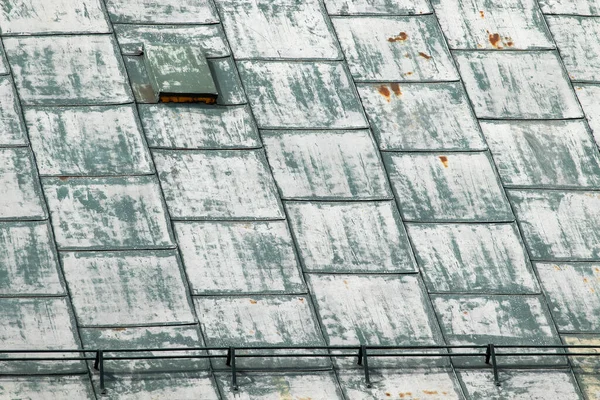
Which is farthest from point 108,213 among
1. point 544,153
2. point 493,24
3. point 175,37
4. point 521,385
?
point 493,24

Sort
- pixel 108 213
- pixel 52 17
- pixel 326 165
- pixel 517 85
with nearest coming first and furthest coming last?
pixel 108 213 < pixel 326 165 < pixel 52 17 < pixel 517 85

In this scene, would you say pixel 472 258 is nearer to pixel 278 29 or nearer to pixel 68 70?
pixel 278 29

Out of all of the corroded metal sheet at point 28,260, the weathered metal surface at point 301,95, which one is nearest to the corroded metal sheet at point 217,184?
the weathered metal surface at point 301,95

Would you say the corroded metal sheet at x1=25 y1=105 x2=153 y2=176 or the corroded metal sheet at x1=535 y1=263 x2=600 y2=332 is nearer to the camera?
the corroded metal sheet at x1=535 y1=263 x2=600 y2=332

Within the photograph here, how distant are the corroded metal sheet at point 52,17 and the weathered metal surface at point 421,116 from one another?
215 inches

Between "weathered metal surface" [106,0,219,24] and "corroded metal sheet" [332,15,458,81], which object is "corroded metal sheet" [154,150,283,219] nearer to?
"corroded metal sheet" [332,15,458,81]

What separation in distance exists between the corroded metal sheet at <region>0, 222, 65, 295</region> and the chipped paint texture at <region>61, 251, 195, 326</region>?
0.91ft

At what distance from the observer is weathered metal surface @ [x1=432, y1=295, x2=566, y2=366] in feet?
88.0

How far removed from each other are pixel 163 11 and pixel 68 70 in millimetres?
2761

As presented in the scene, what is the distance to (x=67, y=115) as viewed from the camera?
96.0 ft

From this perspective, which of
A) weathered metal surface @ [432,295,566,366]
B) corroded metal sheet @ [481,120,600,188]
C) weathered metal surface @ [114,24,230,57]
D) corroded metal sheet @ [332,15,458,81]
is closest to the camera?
weathered metal surface @ [432,295,566,366]

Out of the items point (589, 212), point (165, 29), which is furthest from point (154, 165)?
point (589, 212)

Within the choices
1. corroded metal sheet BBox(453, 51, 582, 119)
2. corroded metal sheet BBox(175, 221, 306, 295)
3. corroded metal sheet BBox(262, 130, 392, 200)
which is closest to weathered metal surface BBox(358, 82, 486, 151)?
corroded metal sheet BBox(453, 51, 582, 119)

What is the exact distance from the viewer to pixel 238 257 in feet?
90.0
